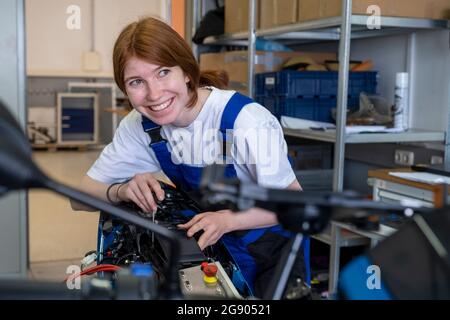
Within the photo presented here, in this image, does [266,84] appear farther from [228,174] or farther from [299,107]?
[228,174]

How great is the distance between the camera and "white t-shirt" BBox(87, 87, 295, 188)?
139cm

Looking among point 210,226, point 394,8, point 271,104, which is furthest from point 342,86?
point 210,226

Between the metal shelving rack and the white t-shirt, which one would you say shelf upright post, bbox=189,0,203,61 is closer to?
the metal shelving rack

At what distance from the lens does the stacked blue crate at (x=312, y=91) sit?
9.38ft

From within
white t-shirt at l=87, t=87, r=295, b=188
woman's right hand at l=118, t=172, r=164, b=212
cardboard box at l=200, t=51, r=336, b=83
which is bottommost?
woman's right hand at l=118, t=172, r=164, b=212

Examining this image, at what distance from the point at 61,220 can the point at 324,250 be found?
81.6 inches

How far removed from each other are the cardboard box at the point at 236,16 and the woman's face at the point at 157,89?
1717mm

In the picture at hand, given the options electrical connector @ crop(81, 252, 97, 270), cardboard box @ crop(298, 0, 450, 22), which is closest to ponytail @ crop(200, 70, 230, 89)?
electrical connector @ crop(81, 252, 97, 270)

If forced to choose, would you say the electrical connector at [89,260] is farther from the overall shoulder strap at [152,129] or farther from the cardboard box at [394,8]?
the cardboard box at [394,8]

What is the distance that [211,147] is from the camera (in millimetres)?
1511

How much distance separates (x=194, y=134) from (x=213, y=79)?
252 millimetres

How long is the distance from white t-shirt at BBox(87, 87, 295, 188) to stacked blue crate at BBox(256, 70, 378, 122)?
52.4 inches

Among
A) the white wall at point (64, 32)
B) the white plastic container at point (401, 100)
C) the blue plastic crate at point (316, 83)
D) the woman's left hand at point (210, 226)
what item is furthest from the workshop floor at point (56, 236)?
the white wall at point (64, 32)

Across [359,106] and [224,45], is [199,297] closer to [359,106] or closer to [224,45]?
[359,106]
